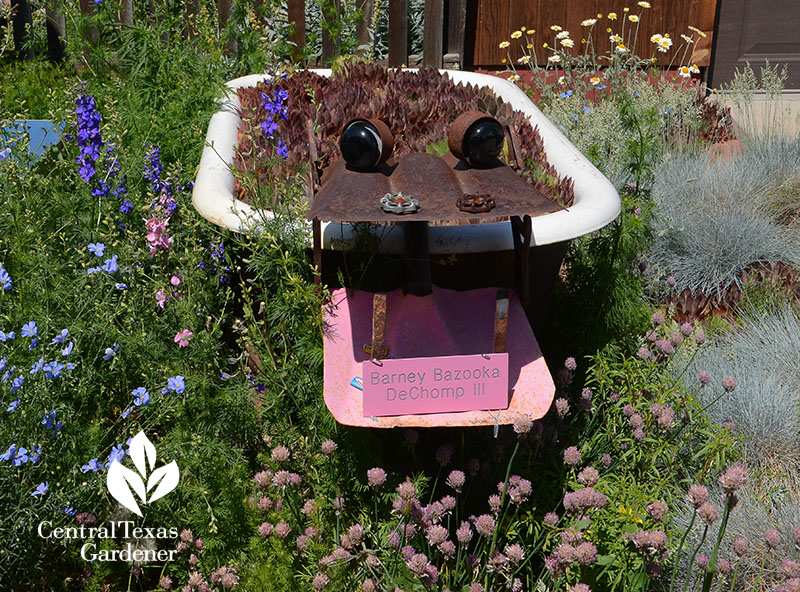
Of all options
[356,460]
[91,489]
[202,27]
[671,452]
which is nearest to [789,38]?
[202,27]

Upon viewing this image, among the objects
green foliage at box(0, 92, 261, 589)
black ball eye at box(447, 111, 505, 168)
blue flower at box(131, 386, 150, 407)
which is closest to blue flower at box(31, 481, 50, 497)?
green foliage at box(0, 92, 261, 589)

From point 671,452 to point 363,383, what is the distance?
838mm

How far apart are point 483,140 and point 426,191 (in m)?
0.19

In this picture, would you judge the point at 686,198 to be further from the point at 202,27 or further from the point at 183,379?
the point at 183,379

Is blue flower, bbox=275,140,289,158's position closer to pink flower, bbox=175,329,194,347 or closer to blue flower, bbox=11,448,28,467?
pink flower, bbox=175,329,194,347

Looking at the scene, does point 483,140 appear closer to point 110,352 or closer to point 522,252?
point 522,252

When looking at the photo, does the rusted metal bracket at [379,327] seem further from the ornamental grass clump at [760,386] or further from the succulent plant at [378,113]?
the ornamental grass clump at [760,386]

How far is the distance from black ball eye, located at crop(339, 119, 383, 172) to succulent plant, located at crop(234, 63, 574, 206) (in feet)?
1.89

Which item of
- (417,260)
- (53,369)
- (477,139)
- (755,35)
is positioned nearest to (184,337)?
(53,369)

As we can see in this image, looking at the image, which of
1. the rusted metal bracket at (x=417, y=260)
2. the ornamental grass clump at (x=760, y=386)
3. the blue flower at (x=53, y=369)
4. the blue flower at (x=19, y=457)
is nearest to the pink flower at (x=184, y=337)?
the blue flower at (x=53, y=369)

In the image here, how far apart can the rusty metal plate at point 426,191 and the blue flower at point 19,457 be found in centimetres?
75

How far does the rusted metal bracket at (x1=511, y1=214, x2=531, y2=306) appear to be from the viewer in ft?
6.05

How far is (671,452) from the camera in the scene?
6.31 ft

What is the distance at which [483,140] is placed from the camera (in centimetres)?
165
